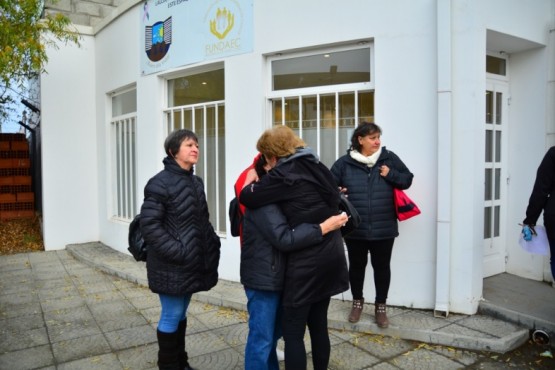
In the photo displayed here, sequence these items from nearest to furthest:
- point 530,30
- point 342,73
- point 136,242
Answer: point 136,242 < point 530,30 < point 342,73

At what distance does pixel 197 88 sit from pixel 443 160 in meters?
3.75

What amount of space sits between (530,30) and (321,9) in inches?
87.9

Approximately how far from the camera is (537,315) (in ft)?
13.7

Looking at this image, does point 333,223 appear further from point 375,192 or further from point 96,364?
point 96,364

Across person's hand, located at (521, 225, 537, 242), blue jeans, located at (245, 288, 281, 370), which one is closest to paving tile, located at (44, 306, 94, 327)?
blue jeans, located at (245, 288, 281, 370)

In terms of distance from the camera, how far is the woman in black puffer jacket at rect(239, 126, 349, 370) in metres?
2.66

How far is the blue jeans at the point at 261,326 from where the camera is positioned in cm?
279

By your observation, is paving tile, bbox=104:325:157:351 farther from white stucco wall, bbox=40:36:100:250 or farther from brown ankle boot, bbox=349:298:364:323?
white stucco wall, bbox=40:36:100:250

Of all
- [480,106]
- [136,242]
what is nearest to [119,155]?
[136,242]

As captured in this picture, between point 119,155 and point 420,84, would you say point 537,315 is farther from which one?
point 119,155

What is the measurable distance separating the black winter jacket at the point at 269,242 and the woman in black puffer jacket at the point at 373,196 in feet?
5.03

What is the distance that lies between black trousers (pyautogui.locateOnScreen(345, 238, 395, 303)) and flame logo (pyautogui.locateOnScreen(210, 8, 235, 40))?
10.7ft

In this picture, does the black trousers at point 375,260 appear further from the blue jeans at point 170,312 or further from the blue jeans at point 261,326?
the blue jeans at point 170,312

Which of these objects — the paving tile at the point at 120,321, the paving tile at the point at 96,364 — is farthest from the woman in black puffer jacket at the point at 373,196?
the paving tile at the point at 120,321
